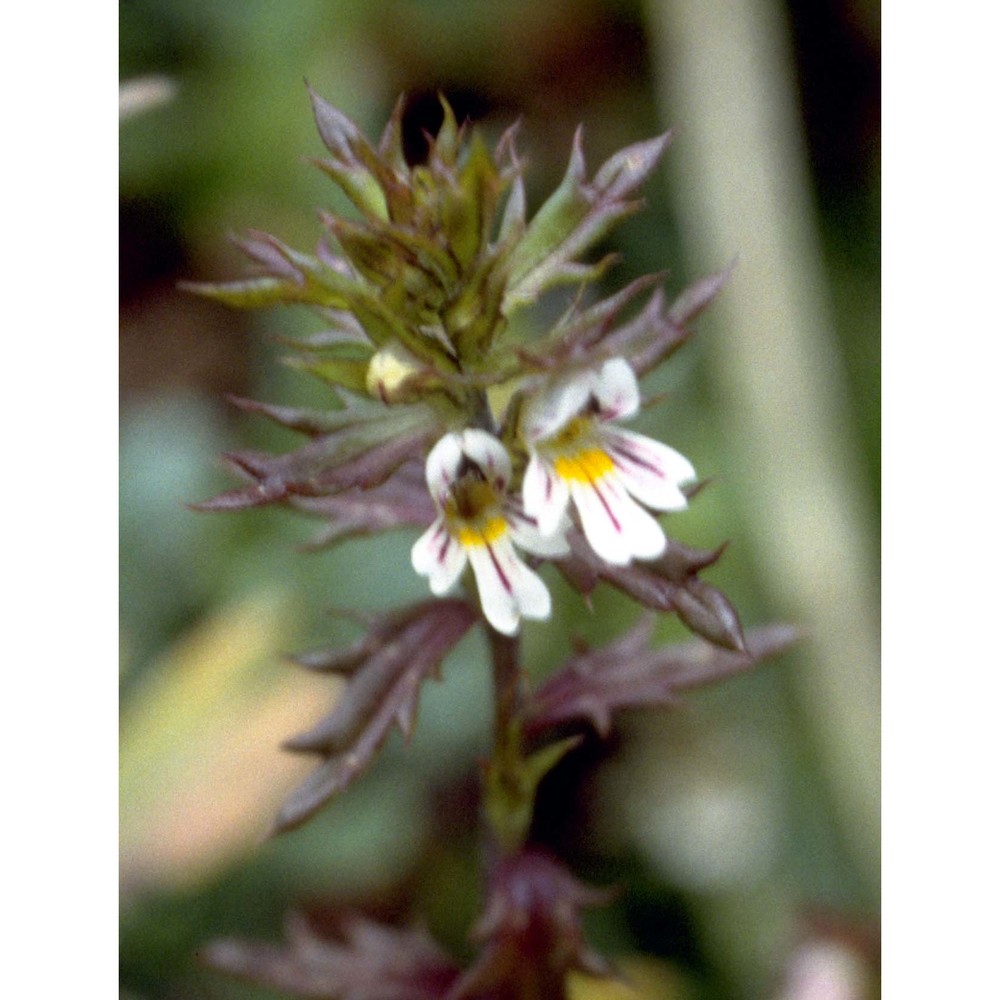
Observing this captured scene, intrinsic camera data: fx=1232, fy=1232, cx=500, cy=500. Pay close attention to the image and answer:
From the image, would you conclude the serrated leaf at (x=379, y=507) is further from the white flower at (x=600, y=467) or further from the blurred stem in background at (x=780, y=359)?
the blurred stem in background at (x=780, y=359)

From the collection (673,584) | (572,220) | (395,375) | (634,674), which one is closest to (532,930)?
(634,674)

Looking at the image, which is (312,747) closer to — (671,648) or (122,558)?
(671,648)

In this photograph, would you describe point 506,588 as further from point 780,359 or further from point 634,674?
point 780,359

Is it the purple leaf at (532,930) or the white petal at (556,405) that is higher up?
the white petal at (556,405)

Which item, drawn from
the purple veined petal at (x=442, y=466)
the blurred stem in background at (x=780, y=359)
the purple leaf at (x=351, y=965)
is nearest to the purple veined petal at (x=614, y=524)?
the purple veined petal at (x=442, y=466)
